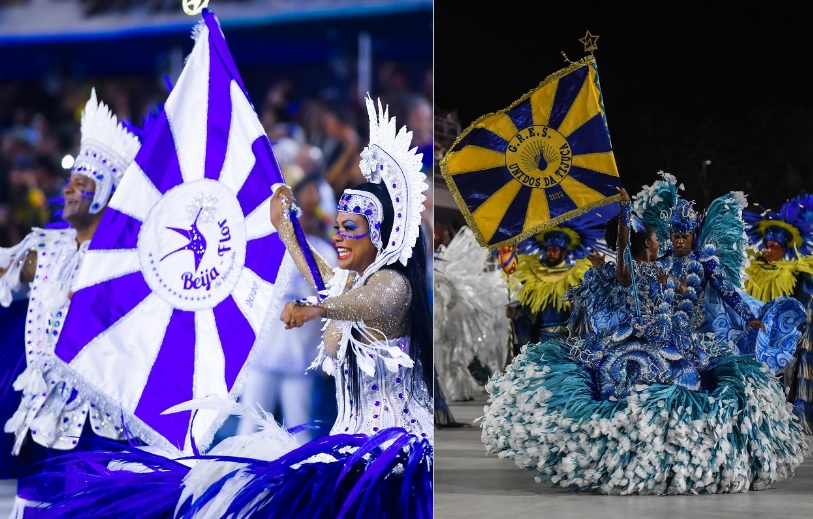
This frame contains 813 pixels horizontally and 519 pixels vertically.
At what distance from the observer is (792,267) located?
920 cm

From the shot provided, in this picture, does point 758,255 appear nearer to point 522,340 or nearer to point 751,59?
point 522,340

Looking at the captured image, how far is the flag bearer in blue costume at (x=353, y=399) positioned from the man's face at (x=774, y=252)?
6529 millimetres

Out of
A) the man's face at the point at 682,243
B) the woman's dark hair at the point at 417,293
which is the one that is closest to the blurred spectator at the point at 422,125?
the woman's dark hair at the point at 417,293

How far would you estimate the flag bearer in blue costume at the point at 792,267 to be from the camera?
9180 mm

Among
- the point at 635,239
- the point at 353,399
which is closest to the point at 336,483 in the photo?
the point at 353,399

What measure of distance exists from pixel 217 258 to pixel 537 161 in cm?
187

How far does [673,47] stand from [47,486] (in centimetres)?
1079

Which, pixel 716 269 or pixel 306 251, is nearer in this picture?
pixel 306 251

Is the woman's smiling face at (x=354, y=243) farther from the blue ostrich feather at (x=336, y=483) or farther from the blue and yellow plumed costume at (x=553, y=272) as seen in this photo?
the blue and yellow plumed costume at (x=553, y=272)

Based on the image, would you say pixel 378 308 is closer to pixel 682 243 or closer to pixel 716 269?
pixel 716 269

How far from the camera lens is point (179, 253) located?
3.80 meters

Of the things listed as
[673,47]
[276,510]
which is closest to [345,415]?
[276,510]

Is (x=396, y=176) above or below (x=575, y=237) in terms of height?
below

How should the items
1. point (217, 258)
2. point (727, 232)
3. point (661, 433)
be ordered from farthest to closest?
point (727, 232), point (661, 433), point (217, 258)
